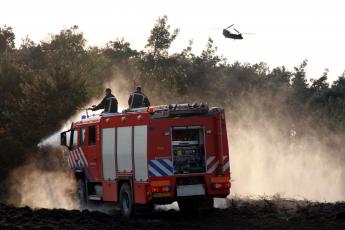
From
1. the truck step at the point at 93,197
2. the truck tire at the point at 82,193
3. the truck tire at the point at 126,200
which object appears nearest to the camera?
the truck tire at the point at 126,200

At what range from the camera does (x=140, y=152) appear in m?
19.9

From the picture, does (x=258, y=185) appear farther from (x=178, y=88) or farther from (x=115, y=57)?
(x=115, y=57)

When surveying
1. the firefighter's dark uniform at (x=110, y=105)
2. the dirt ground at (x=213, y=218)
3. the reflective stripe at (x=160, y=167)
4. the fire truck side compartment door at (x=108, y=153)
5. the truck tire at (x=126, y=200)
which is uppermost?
the firefighter's dark uniform at (x=110, y=105)

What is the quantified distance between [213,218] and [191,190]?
36.7 inches

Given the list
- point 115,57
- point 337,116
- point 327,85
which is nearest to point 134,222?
point 337,116

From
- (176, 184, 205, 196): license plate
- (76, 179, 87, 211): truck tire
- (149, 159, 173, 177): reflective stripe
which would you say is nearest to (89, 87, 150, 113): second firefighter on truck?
(76, 179, 87, 211): truck tire

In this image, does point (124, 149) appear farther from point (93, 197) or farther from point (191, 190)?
point (93, 197)

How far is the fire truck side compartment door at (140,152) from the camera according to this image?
19672 mm

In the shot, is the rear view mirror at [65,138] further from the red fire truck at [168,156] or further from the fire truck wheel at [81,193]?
the red fire truck at [168,156]

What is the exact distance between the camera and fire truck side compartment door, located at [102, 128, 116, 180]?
2127cm

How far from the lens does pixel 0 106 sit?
49.0 m

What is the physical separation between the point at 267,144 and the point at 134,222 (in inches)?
1074

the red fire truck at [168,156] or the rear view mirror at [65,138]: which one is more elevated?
the rear view mirror at [65,138]

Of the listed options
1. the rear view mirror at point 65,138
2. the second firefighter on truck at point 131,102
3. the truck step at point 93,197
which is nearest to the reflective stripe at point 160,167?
the second firefighter on truck at point 131,102
